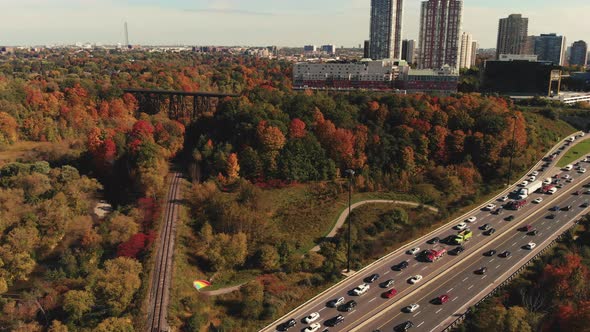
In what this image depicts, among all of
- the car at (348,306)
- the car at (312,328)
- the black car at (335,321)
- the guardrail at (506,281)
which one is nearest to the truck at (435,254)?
the guardrail at (506,281)

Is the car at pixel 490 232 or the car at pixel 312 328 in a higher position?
the car at pixel 490 232

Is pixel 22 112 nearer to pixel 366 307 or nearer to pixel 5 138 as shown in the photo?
pixel 5 138

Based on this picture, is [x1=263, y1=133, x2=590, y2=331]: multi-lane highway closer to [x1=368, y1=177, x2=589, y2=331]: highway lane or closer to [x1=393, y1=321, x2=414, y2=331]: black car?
[x1=368, y1=177, x2=589, y2=331]: highway lane

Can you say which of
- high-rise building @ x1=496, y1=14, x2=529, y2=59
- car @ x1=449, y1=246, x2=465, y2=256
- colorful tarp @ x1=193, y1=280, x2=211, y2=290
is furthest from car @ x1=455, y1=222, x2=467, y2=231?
high-rise building @ x1=496, y1=14, x2=529, y2=59

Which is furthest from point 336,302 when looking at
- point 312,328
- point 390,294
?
point 390,294

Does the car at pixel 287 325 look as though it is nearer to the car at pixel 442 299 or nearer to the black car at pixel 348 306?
the black car at pixel 348 306

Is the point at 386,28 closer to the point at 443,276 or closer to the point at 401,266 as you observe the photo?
the point at 401,266

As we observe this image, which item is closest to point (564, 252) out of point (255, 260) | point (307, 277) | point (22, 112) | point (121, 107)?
point (307, 277)
